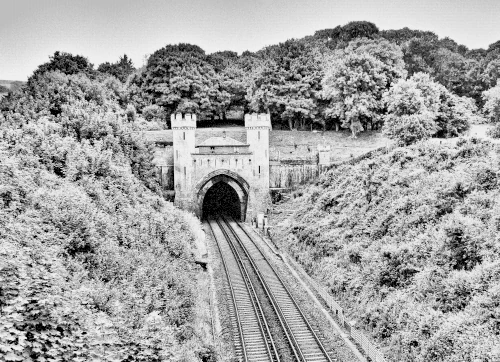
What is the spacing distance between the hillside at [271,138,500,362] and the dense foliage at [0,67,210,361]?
6.84 m

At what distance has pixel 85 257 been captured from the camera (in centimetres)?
1386

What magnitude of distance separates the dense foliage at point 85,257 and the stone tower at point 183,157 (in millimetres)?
9403

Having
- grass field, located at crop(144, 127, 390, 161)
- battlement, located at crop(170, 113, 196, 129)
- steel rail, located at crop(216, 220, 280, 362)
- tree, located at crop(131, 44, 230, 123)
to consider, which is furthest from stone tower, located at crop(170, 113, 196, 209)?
tree, located at crop(131, 44, 230, 123)

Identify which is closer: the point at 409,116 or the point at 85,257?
the point at 85,257

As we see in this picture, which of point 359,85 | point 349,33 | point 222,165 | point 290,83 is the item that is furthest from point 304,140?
point 349,33

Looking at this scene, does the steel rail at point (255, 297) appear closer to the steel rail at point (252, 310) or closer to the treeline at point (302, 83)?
the steel rail at point (252, 310)

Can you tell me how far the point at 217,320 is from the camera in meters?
17.7

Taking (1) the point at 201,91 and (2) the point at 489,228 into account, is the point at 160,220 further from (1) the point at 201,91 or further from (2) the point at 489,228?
(1) the point at 201,91

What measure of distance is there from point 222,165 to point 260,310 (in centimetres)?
2126

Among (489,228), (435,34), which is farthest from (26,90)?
(435,34)

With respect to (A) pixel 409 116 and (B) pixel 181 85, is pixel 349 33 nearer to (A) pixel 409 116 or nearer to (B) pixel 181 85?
(B) pixel 181 85

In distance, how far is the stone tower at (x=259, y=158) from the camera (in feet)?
127

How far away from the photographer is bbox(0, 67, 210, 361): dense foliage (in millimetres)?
8664

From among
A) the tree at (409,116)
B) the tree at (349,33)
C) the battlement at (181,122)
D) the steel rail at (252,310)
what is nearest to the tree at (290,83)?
the battlement at (181,122)
